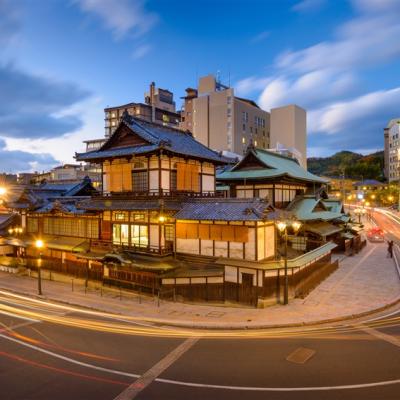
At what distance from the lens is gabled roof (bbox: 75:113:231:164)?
84.5 ft

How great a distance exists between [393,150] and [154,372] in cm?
14288

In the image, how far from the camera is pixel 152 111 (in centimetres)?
11944

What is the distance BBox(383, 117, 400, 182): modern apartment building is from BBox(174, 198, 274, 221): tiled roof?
405 feet

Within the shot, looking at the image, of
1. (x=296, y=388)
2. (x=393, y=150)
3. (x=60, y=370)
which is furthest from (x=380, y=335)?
(x=393, y=150)

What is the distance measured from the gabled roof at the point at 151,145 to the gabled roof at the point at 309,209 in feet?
36.5

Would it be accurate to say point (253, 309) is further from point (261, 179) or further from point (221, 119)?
point (221, 119)

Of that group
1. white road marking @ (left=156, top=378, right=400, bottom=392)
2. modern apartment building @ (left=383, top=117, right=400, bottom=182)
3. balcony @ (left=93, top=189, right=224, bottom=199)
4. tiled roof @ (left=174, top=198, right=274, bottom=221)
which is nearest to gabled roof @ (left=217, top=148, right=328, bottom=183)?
balcony @ (left=93, top=189, right=224, bottom=199)

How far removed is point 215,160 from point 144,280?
1319 centimetres

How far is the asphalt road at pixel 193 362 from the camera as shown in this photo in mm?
11031

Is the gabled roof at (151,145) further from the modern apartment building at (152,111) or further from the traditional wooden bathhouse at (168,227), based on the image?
the modern apartment building at (152,111)

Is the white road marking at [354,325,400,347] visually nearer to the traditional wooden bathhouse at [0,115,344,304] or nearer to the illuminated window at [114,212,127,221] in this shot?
the traditional wooden bathhouse at [0,115,344,304]

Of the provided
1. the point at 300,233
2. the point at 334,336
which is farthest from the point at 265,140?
the point at 334,336

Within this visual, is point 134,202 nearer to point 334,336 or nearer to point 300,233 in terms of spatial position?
point 334,336

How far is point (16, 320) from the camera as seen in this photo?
19.9 metres
